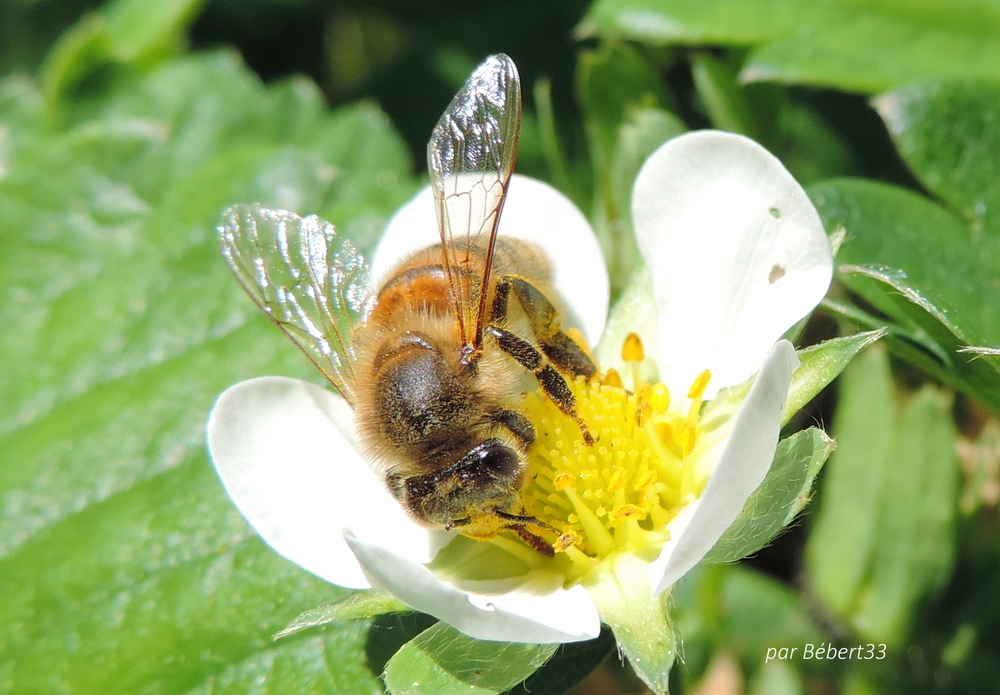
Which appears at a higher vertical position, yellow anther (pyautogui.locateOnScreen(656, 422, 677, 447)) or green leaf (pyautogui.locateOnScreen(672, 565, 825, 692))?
yellow anther (pyautogui.locateOnScreen(656, 422, 677, 447))

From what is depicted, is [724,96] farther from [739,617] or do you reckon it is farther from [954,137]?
[739,617]

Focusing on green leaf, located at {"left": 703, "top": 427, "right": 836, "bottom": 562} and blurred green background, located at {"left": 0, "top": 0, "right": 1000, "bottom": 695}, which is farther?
blurred green background, located at {"left": 0, "top": 0, "right": 1000, "bottom": 695}

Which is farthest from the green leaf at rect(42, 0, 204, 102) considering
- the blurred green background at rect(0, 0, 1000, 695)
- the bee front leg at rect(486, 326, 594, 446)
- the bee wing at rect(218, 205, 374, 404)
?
the bee front leg at rect(486, 326, 594, 446)

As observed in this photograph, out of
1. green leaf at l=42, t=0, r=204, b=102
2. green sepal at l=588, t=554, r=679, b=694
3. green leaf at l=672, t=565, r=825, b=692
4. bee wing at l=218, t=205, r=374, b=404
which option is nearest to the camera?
green sepal at l=588, t=554, r=679, b=694

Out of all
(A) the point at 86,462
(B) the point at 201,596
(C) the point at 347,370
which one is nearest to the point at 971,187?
(C) the point at 347,370

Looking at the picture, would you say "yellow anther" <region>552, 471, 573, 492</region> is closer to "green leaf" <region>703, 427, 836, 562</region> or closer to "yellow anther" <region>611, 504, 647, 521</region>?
"yellow anther" <region>611, 504, 647, 521</region>

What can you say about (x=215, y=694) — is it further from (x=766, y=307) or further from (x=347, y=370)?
(x=766, y=307)
